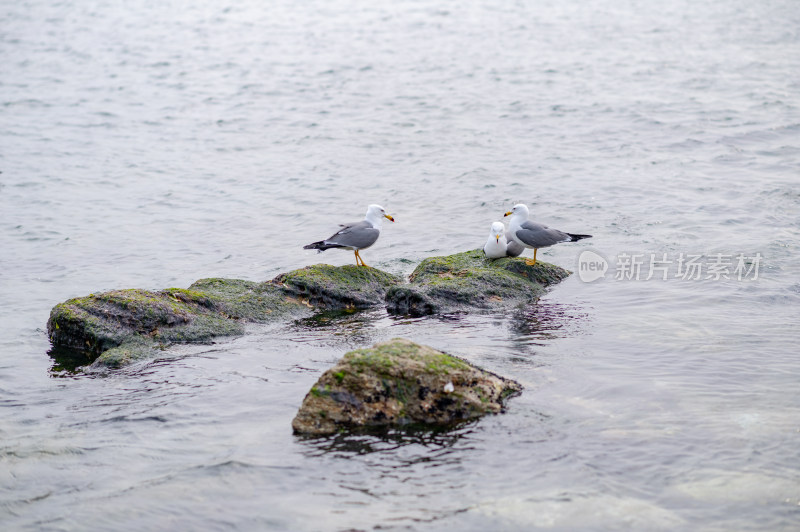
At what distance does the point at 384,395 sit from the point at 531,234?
4.80m

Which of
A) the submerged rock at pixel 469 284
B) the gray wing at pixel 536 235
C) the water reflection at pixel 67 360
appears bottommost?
the water reflection at pixel 67 360

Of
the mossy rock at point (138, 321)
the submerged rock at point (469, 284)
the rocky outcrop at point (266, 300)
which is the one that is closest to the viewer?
the mossy rock at point (138, 321)

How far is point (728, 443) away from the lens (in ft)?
22.5

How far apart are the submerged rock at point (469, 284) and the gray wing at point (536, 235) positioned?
0.96 feet

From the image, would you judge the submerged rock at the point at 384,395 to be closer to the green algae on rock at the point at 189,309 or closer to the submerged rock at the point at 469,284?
the green algae on rock at the point at 189,309

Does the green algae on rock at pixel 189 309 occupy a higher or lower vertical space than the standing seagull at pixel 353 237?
lower

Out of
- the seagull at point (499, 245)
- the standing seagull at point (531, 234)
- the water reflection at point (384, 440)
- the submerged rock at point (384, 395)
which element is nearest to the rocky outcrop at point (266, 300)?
the seagull at point (499, 245)

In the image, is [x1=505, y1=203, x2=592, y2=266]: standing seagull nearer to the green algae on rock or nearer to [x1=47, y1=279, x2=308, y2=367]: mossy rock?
the green algae on rock

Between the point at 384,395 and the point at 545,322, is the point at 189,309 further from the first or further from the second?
the point at 545,322

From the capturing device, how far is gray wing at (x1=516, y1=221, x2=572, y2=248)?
1094 centimetres

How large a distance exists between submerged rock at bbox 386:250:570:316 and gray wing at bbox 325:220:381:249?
0.80 meters

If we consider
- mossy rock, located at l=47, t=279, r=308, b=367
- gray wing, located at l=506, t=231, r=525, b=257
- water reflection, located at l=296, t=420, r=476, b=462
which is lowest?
water reflection, located at l=296, t=420, r=476, b=462

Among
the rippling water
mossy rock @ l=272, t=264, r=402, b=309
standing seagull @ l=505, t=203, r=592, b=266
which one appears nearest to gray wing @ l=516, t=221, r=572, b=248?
standing seagull @ l=505, t=203, r=592, b=266

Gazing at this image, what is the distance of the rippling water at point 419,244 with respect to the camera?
6312 mm
